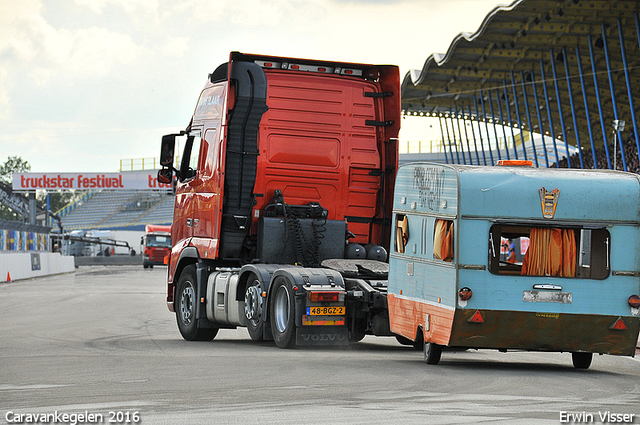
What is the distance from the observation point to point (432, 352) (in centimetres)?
1196

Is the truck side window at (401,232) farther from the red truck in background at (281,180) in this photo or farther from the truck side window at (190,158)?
the truck side window at (190,158)

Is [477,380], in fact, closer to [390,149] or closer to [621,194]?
[621,194]

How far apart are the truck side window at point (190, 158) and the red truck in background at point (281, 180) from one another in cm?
3

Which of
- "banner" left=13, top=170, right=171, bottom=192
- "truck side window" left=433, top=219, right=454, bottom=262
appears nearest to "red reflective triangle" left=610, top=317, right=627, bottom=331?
"truck side window" left=433, top=219, right=454, bottom=262

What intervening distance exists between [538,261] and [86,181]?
65.8 meters

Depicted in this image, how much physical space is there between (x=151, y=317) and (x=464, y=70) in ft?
89.0

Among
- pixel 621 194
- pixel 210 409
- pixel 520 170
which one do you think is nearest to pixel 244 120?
pixel 520 170

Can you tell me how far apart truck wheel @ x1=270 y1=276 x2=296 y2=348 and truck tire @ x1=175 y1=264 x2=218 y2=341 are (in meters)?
2.26

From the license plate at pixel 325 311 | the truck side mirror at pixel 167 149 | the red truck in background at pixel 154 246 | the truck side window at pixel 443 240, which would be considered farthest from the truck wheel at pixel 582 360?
the red truck in background at pixel 154 246

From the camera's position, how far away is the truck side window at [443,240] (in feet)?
37.1

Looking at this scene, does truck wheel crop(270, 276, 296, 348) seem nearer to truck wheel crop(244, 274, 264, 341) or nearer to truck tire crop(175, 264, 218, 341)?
truck wheel crop(244, 274, 264, 341)

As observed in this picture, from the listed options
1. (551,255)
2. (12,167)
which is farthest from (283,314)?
(12,167)

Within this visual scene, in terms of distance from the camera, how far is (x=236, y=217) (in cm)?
1491

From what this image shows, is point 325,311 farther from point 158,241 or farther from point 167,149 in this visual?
point 158,241
